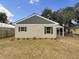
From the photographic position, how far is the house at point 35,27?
31344 mm

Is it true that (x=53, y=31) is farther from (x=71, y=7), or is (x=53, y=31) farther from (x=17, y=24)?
(x=71, y=7)

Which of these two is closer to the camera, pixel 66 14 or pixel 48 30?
pixel 48 30

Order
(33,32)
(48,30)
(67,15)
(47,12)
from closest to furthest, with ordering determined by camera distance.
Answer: (33,32), (48,30), (67,15), (47,12)

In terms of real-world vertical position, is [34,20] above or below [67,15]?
below

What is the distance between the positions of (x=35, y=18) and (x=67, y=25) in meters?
21.1

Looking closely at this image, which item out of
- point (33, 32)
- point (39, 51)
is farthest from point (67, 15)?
point (39, 51)

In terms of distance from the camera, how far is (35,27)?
31453 mm

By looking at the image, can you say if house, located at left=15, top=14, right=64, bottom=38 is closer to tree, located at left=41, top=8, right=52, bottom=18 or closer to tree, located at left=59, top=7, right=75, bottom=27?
tree, located at left=59, top=7, right=75, bottom=27

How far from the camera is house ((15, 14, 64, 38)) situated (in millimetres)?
31344

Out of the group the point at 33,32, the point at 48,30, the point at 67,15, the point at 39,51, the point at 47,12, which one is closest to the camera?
the point at 39,51

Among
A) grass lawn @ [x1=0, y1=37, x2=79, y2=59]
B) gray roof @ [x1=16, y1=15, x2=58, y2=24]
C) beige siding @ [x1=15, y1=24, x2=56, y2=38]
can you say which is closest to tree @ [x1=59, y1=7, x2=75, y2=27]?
beige siding @ [x1=15, y1=24, x2=56, y2=38]

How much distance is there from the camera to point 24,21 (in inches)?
1236

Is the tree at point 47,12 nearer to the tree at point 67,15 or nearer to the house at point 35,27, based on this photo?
the tree at point 67,15

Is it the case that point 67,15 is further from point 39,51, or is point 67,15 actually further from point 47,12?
point 39,51
